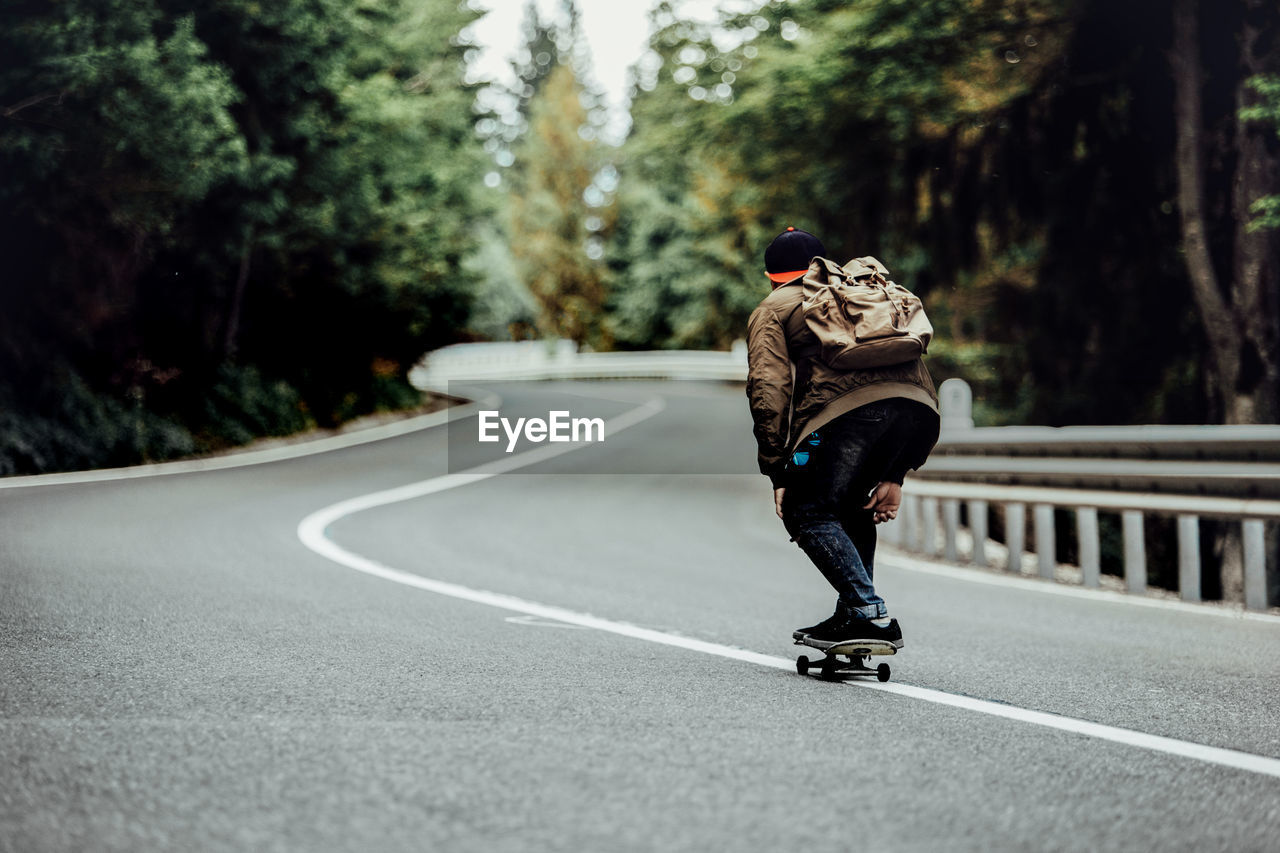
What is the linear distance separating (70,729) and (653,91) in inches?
666

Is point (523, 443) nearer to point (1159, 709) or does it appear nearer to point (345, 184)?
point (345, 184)

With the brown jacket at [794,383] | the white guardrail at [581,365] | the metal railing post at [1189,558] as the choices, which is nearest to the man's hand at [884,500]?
the brown jacket at [794,383]

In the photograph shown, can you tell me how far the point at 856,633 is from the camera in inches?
197

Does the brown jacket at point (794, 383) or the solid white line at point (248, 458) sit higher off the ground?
the brown jacket at point (794, 383)

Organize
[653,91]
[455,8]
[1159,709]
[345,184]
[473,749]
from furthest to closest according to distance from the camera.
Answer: [455,8] < [345,184] < [653,91] < [1159,709] < [473,749]

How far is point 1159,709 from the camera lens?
4680mm

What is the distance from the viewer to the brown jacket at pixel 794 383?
16.0ft

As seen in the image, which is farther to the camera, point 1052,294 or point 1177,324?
point 1052,294

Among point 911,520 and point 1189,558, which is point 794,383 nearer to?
point 1189,558

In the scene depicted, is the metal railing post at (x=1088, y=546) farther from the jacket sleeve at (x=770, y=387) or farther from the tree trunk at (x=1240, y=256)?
the jacket sleeve at (x=770, y=387)

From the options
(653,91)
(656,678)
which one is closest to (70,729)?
(656,678)

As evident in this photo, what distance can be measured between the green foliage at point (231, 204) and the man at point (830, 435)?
484 inches

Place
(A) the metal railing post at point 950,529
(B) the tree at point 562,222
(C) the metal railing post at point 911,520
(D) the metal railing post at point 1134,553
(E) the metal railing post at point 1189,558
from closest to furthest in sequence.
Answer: (E) the metal railing post at point 1189,558
(D) the metal railing post at point 1134,553
(A) the metal railing post at point 950,529
(C) the metal railing post at point 911,520
(B) the tree at point 562,222

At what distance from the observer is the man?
16.1ft
